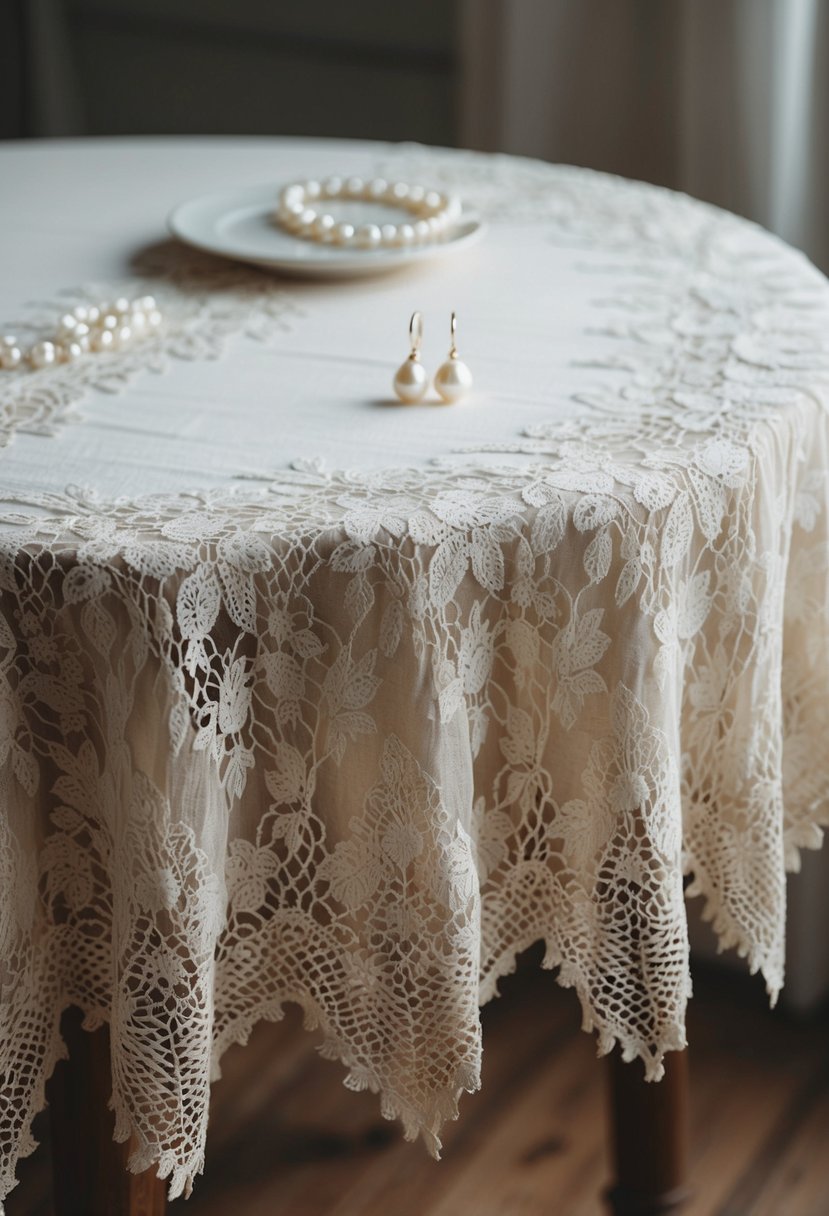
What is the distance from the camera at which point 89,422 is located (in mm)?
868

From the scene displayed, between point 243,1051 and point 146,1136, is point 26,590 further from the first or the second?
point 243,1051

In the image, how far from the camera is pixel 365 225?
120 centimetres

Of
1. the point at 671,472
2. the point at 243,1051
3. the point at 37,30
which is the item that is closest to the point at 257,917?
the point at 671,472

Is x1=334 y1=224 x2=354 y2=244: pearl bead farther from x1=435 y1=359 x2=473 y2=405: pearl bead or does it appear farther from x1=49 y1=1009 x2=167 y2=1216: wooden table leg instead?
x1=49 y1=1009 x2=167 y2=1216: wooden table leg

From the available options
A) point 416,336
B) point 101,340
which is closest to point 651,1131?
point 416,336

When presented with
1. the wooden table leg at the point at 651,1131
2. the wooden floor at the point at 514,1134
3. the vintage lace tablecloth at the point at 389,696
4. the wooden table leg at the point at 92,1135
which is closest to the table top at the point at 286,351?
the vintage lace tablecloth at the point at 389,696

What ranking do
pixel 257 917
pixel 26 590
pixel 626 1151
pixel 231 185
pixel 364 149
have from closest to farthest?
pixel 26 590, pixel 257 917, pixel 626 1151, pixel 231 185, pixel 364 149

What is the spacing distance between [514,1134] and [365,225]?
0.99m

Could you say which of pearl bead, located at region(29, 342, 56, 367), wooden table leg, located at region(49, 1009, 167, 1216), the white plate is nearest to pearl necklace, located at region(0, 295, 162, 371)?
pearl bead, located at region(29, 342, 56, 367)

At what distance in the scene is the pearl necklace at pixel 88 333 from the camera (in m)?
0.96

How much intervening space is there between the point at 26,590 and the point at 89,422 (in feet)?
0.70

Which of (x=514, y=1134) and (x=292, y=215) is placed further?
(x=514, y=1134)

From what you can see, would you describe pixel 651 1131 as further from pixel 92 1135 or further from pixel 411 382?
pixel 411 382

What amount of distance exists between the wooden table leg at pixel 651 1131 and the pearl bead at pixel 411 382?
55cm
